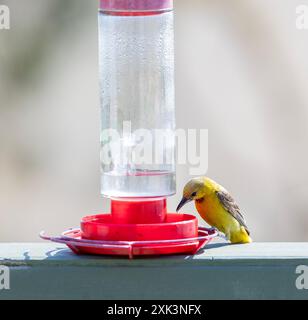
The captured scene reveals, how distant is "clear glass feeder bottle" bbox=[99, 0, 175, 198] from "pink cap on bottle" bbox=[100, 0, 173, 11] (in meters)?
0.11

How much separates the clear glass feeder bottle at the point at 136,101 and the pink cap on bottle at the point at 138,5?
11 centimetres

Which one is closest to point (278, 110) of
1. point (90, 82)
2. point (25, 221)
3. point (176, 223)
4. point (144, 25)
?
point (90, 82)

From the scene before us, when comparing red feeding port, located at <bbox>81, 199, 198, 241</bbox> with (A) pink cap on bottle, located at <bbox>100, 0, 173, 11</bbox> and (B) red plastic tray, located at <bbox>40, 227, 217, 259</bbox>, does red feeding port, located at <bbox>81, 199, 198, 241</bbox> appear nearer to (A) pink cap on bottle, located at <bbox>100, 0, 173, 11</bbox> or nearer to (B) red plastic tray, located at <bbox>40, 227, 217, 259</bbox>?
(B) red plastic tray, located at <bbox>40, 227, 217, 259</bbox>

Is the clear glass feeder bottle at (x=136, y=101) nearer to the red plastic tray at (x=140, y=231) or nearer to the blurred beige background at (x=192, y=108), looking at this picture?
the red plastic tray at (x=140, y=231)

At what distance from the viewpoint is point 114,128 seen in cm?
283

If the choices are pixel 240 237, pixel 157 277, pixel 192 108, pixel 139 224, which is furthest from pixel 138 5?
pixel 192 108

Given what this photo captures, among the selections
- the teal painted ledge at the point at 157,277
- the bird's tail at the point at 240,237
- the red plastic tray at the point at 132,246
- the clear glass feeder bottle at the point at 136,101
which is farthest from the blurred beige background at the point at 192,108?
the teal painted ledge at the point at 157,277

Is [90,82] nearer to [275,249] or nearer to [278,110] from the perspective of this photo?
[278,110]

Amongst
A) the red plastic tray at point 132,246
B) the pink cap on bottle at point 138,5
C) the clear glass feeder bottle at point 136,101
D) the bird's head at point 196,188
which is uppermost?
the pink cap on bottle at point 138,5

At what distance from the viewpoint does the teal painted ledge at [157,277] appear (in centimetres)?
226

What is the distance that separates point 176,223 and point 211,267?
0.24 metres

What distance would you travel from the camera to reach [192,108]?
5.21 metres

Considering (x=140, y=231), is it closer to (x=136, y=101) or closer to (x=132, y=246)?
(x=132, y=246)

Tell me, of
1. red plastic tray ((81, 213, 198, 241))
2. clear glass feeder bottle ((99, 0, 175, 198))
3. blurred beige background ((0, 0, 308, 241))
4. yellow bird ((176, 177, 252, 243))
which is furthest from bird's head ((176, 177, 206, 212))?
blurred beige background ((0, 0, 308, 241))
